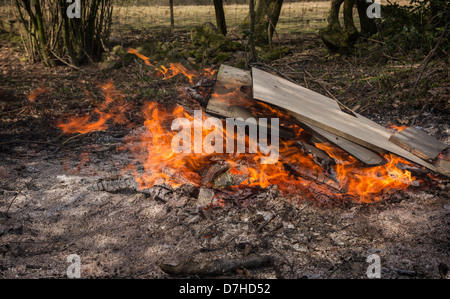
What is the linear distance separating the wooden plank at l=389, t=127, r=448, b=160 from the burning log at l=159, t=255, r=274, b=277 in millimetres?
1922

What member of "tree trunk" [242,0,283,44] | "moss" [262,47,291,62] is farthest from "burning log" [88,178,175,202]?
"tree trunk" [242,0,283,44]

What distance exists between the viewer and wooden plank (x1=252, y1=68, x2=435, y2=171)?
116 inches

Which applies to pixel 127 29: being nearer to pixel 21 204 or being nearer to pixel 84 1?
pixel 84 1

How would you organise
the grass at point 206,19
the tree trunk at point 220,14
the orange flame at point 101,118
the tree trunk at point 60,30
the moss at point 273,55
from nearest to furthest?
the orange flame at point 101,118 → the tree trunk at point 60,30 → the moss at point 273,55 → the tree trunk at point 220,14 → the grass at point 206,19

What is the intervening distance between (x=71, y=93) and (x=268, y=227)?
5.12 meters

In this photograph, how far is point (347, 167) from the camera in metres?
3.12

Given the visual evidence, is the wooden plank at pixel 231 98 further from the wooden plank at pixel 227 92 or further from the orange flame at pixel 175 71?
the orange flame at pixel 175 71

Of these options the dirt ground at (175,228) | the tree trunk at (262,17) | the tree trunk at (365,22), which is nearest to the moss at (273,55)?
the tree trunk at (262,17)

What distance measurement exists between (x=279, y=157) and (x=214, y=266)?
1.36 meters

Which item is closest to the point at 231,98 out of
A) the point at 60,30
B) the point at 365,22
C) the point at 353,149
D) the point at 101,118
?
the point at 353,149

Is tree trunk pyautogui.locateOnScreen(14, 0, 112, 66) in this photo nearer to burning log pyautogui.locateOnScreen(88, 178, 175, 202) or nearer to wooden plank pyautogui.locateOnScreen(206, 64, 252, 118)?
wooden plank pyautogui.locateOnScreen(206, 64, 252, 118)

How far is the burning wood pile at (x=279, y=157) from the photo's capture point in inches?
118

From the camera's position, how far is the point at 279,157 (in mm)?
3240

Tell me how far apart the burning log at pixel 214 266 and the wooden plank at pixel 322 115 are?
1274 millimetres
